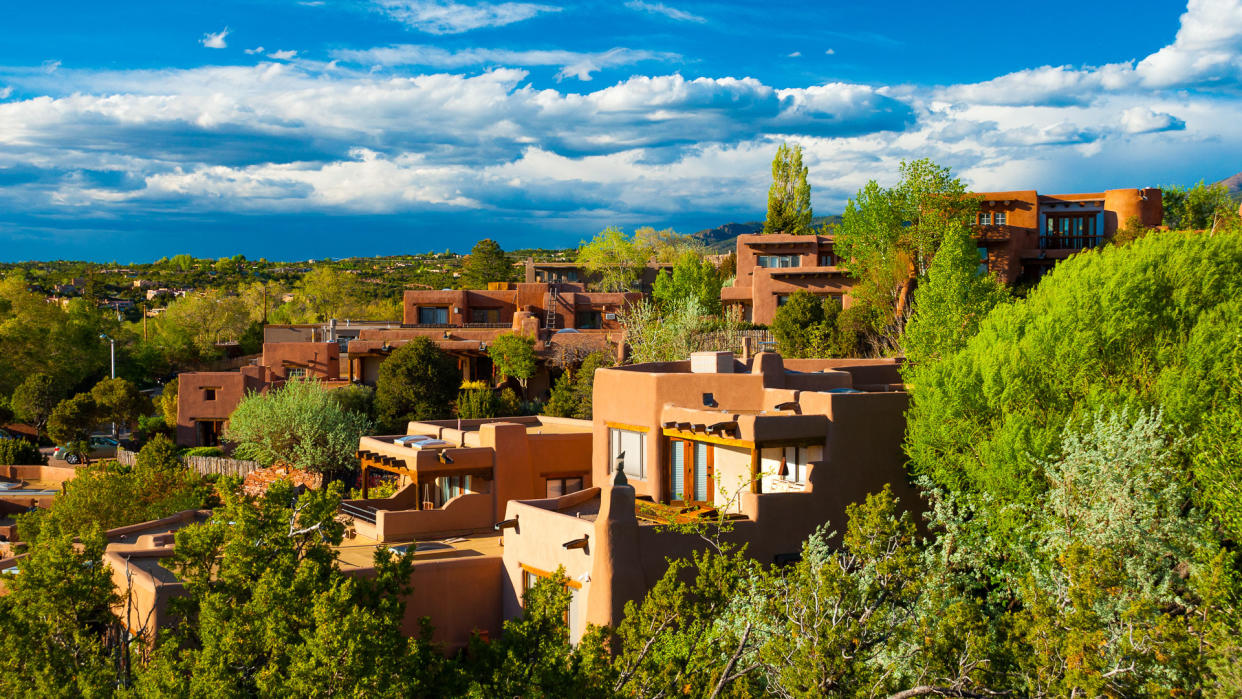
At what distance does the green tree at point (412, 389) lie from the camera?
139ft

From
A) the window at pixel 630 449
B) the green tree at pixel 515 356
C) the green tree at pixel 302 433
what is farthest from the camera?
the green tree at pixel 515 356

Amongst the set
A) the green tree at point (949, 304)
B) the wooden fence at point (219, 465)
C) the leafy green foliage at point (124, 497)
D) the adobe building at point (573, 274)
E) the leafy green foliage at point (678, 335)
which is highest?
the adobe building at point (573, 274)

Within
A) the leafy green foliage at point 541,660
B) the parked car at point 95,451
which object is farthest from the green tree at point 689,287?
the leafy green foliage at point 541,660

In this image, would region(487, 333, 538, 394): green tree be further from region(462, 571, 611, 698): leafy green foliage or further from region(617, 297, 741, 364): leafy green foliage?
region(462, 571, 611, 698): leafy green foliage

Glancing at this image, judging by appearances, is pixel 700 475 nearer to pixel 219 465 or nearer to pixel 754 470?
pixel 754 470

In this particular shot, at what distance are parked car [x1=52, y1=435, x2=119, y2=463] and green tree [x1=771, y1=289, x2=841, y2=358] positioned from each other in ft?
111

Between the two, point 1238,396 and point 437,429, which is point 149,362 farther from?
point 1238,396

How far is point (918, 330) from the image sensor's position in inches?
1141

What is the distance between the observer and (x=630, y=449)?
2373cm

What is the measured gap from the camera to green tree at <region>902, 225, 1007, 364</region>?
1088 inches

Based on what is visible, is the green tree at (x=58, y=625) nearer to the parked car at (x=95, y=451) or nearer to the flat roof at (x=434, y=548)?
the flat roof at (x=434, y=548)

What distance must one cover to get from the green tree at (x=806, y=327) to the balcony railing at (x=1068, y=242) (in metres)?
12.3

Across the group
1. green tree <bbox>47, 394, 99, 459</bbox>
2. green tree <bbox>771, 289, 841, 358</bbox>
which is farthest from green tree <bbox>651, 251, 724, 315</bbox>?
green tree <bbox>47, 394, 99, 459</bbox>

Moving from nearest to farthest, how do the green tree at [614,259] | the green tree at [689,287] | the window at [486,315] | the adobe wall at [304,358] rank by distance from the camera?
the adobe wall at [304,358] → the green tree at [689,287] → the window at [486,315] → the green tree at [614,259]
